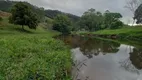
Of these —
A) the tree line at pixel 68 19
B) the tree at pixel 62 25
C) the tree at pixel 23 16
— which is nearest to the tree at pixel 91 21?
the tree line at pixel 68 19

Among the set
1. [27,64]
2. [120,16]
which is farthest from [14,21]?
[120,16]

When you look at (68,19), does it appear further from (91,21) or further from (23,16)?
(23,16)

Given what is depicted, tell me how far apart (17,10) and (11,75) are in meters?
56.9

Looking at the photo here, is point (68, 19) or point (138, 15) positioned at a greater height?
point (138, 15)

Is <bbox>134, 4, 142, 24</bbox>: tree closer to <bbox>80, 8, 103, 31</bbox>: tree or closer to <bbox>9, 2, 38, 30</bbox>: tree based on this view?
<bbox>80, 8, 103, 31</bbox>: tree

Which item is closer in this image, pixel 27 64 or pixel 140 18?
pixel 27 64

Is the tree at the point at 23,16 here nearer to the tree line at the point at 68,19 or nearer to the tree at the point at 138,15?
the tree line at the point at 68,19

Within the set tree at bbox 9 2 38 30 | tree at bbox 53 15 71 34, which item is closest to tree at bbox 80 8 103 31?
tree at bbox 53 15 71 34

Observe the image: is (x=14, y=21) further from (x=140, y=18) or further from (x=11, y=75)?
(x=140, y=18)

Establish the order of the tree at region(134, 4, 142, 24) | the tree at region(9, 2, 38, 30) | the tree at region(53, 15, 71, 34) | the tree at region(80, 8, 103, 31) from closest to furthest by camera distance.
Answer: the tree at region(9, 2, 38, 30), the tree at region(134, 4, 142, 24), the tree at region(53, 15, 71, 34), the tree at region(80, 8, 103, 31)

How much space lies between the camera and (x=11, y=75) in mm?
9523

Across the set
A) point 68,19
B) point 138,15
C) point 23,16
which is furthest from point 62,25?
point 23,16

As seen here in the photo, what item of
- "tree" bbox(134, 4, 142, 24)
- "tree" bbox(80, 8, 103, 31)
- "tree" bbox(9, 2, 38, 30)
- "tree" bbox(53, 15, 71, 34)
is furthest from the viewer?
"tree" bbox(80, 8, 103, 31)

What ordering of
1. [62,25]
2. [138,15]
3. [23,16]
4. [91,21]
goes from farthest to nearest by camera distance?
[91,21] → [62,25] → [138,15] → [23,16]
